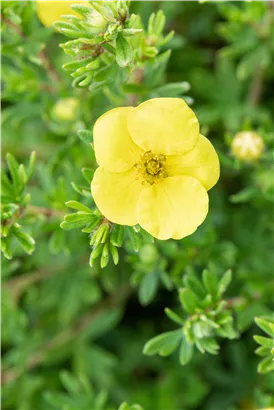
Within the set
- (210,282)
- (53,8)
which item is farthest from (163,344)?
(53,8)

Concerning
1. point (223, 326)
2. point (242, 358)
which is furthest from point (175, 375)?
point (223, 326)

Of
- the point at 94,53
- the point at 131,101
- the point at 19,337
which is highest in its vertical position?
the point at 94,53

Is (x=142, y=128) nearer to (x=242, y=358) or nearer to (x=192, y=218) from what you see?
(x=192, y=218)

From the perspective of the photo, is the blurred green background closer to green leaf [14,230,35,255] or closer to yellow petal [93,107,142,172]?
green leaf [14,230,35,255]

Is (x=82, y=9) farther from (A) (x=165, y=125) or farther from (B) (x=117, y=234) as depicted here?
(B) (x=117, y=234)

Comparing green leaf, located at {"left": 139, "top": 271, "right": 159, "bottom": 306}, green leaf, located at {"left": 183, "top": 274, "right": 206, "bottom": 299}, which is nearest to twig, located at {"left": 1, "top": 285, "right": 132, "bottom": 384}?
green leaf, located at {"left": 139, "top": 271, "right": 159, "bottom": 306}

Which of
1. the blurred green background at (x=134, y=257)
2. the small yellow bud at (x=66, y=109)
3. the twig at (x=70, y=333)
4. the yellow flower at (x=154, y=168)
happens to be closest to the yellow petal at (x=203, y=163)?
the yellow flower at (x=154, y=168)
